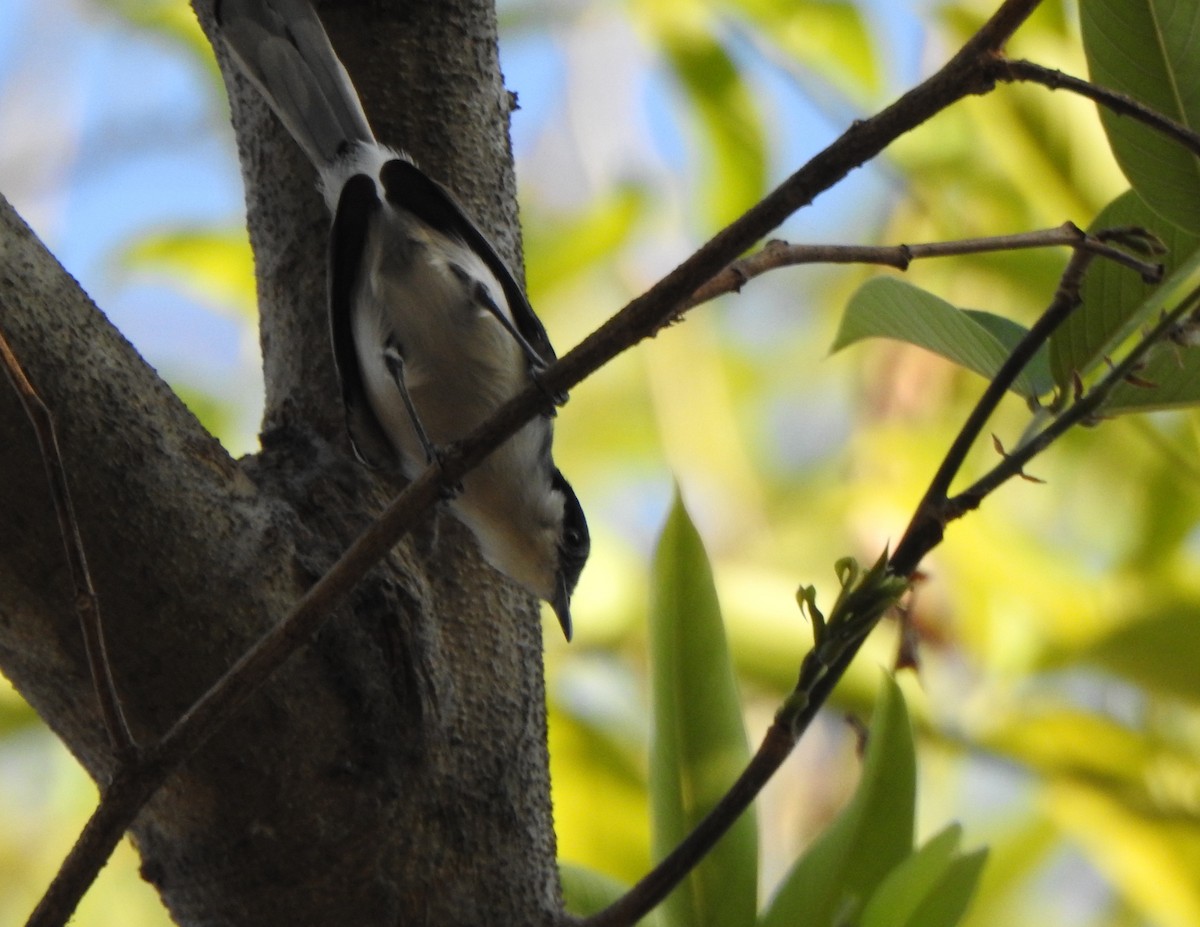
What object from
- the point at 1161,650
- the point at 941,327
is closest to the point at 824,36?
the point at 1161,650

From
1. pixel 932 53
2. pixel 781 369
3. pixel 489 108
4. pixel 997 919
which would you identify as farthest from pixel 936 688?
pixel 781 369

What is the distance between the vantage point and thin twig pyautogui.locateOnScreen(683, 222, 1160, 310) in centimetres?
107

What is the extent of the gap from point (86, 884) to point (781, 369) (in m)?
4.37

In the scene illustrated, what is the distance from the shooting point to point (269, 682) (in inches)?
48.9

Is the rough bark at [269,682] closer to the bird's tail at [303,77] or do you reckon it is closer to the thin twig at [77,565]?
the thin twig at [77,565]

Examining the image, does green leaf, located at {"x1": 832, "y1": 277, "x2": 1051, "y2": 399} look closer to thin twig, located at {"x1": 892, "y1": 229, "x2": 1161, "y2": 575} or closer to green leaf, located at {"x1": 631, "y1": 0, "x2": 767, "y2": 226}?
thin twig, located at {"x1": 892, "y1": 229, "x2": 1161, "y2": 575}

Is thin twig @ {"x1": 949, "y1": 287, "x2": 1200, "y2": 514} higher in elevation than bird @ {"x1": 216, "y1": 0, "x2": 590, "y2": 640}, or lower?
lower

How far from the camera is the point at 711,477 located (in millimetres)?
3789

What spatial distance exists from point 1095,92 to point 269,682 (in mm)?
872

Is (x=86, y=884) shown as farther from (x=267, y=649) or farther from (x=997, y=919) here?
(x=997, y=919)

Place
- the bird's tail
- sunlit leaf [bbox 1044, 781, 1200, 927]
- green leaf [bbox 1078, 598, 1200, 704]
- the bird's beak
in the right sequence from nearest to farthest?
the bird's tail
sunlit leaf [bbox 1044, 781, 1200, 927]
green leaf [bbox 1078, 598, 1200, 704]
the bird's beak

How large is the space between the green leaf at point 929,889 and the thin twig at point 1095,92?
2.05 feet

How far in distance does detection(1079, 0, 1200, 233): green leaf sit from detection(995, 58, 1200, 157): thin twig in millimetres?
44

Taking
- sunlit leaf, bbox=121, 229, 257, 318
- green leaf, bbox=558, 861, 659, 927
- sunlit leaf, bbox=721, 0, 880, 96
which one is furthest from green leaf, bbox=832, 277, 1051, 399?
sunlit leaf, bbox=121, 229, 257, 318
